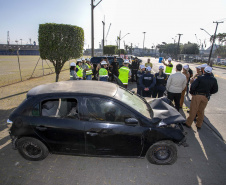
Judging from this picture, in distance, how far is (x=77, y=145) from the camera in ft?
10.4

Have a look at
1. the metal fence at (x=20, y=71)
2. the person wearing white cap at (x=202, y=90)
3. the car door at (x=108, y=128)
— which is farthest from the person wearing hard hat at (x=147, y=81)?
the metal fence at (x=20, y=71)

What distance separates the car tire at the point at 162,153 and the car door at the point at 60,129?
1.43 m

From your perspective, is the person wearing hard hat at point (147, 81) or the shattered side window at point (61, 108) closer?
the shattered side window at point (61, 108)

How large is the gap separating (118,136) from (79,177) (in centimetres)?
108

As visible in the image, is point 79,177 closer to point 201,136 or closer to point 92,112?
point 92,112

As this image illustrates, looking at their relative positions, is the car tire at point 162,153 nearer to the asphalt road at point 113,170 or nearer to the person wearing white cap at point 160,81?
the asphalt road at point 113,170

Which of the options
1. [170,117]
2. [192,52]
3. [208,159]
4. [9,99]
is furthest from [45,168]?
[192,52]

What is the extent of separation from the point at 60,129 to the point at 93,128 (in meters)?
0.67

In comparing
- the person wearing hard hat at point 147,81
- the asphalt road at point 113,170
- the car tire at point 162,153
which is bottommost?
the asphalt road at point 113,170

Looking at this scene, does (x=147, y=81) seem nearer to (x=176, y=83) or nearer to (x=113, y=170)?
(x=176, y=83)

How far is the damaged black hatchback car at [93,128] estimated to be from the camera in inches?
121

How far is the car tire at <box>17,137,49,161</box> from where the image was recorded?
3.27 metres

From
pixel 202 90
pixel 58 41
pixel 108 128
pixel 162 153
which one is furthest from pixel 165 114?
pixel 58 41

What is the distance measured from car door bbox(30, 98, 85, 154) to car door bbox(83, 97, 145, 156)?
0.54 feet
